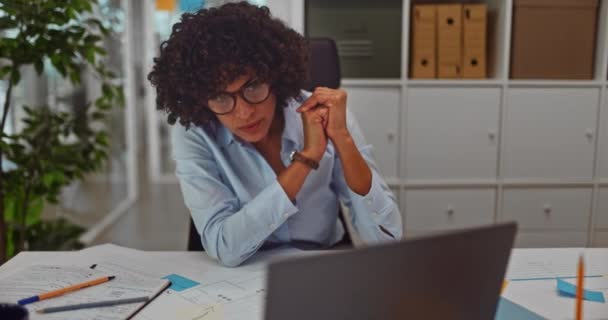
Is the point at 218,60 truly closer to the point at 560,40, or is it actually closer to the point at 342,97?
the point at 342,97

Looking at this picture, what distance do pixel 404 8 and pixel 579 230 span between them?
1257 mm

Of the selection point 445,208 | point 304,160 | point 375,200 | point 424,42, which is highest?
point 424,42

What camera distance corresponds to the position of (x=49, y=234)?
2.33 metres

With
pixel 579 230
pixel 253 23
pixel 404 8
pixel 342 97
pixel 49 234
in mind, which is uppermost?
pixel 404 8

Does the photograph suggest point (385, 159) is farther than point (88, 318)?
Yes

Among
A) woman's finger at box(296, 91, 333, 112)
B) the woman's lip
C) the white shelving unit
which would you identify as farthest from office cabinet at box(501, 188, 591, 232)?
the woman's lip

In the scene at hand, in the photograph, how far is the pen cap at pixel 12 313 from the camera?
2.35 ft

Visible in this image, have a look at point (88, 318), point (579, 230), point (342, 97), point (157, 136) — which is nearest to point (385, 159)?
point (579, 230)

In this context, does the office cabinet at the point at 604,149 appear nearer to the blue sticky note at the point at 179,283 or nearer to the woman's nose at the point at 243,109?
the woman's nose at the point at 243,109

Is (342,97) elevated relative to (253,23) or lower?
lower

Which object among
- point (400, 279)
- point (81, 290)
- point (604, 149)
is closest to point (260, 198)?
point (81, 290)

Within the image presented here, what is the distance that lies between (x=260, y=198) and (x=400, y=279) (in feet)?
2.08

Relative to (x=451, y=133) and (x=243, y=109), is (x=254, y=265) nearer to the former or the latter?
(x=243, y=109)

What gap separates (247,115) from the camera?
1.22 m
